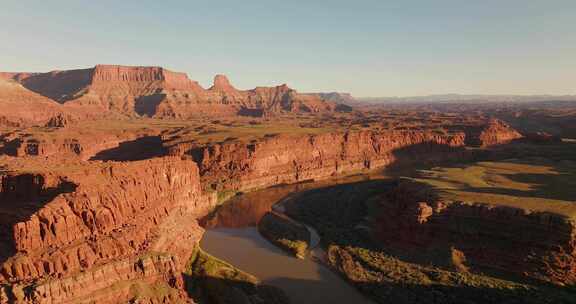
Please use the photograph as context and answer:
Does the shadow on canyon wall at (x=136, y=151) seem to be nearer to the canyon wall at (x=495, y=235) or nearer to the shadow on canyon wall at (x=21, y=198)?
the shadow on canyon wall at (x=21, y=198)

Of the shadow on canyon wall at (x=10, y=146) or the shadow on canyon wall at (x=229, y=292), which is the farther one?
the shadow on canyon wall at (x=10, y=146)

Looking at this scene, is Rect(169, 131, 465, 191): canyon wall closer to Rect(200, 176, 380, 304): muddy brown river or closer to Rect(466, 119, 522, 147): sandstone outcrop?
Rect(466, 119, 522, 147): sandstone outcrop

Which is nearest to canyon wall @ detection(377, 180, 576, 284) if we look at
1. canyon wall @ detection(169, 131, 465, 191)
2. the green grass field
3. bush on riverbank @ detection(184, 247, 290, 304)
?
the green grass field

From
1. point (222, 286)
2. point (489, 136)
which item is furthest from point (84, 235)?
point (489, 136)

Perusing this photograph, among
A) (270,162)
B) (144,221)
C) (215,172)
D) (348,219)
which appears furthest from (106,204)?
(270,162)

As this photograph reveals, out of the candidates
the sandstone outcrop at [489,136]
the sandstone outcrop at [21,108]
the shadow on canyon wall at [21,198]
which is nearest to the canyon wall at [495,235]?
the shadow on canyon wall at [21,198]

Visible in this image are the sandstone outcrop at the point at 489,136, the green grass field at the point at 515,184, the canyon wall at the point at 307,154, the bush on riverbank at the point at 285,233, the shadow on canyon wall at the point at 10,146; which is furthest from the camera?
the sandstone outcrop at the point at 489,136
